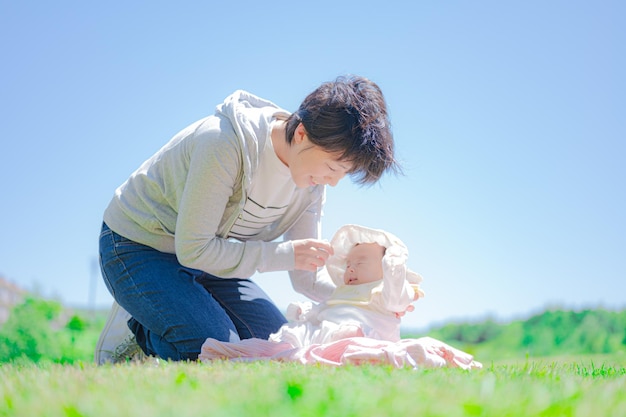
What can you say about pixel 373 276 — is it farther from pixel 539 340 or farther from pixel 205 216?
pixel 539 340

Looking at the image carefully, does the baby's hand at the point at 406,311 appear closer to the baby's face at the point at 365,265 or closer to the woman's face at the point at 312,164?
the baby's face at the point at 365,265

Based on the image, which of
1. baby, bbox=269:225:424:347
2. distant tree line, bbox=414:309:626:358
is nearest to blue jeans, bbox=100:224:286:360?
baby, bbox=269:225:424:347

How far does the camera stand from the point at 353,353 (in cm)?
277

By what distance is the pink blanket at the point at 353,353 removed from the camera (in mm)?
2748

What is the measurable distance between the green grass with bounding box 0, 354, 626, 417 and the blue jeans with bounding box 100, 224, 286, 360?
101cm

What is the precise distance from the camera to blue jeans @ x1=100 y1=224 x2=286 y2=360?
11.0ft

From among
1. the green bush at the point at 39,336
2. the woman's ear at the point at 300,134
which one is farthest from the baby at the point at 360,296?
the green bush at the point at 39,336

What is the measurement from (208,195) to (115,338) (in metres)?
1.37

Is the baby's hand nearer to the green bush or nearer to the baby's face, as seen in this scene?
the baby's face

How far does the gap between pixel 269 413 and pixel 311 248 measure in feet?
5.87

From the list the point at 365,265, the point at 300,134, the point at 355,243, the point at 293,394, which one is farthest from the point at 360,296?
the point at 293,394

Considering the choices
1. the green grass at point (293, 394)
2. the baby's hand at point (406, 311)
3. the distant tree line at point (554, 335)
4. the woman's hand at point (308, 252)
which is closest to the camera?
the green grass at point (293, 394)

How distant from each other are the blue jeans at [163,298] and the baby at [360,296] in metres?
0.37

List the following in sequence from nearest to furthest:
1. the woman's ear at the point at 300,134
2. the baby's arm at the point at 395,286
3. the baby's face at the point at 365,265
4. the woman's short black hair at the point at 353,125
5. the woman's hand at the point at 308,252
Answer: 1. the woman's short black hair at the point at 353,125
2. the woman's ear at the point at 300,134
3. the woman's hand at the point at 308,252
4. the baby's arm at the point at 395,286
5. the baby's face at the point at 365,265
